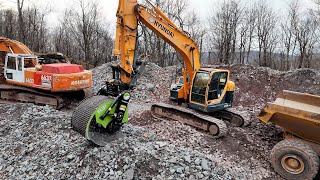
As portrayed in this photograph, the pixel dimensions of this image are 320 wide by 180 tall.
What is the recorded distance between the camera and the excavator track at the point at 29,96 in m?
9.85

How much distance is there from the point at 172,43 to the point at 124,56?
1.56 metres

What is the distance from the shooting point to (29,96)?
10211 mm

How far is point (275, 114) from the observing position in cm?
626

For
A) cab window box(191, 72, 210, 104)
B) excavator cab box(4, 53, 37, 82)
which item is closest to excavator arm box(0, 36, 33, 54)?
excavator cab box(4, 53, 37, 82)

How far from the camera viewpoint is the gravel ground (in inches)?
212

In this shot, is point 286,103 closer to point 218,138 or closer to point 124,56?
point 218,138

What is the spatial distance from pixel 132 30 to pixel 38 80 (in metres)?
4.17

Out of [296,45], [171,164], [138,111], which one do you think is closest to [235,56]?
[296,45]

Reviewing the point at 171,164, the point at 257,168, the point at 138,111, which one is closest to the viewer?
the point at 171,164

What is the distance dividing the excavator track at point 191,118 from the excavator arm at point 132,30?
5.87ft

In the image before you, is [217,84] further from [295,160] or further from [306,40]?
[306,40]

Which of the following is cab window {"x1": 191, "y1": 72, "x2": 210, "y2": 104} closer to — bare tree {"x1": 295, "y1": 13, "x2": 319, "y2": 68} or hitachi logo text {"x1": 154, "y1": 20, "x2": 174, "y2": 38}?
hitachi logo text {"x1": 154, "y1": 20, "x2": 174, "y2": 38}

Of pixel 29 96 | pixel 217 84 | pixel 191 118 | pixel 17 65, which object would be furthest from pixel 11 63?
pixel 217 84

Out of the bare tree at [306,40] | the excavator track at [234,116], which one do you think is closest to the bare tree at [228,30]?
the bare tree at [306,40]
